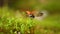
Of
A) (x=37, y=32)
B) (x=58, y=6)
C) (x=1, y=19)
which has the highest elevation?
(x=58, y=6)

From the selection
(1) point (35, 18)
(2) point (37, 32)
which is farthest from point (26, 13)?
(2) point (37, 32)

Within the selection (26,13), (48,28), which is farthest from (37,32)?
(26,13)

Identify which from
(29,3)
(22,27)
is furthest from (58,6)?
(22,27)

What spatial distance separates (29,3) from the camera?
97.5 inches

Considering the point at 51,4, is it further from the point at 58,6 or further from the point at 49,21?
the point at 49,21

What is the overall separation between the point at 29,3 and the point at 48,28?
47cm

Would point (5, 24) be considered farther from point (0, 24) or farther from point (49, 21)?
point (49, 21)

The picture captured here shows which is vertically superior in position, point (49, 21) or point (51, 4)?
point (51, 4)

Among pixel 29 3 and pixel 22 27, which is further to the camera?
pixel 29 3

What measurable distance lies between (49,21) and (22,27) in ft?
1.30

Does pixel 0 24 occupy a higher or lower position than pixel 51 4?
lower

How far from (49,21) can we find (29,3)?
0.40 meters

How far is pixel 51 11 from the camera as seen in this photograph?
2.41m

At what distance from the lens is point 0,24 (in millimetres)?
2410
